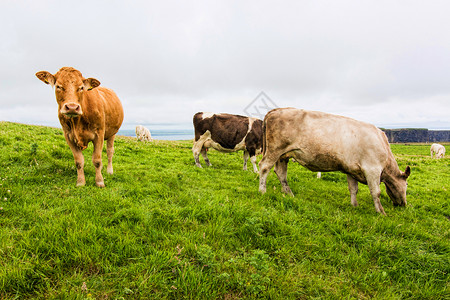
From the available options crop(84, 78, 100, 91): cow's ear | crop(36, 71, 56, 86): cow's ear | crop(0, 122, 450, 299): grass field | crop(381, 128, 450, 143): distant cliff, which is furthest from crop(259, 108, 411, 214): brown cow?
crop(381, 128, 450, 143): distant cliff

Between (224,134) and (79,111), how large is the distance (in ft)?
22.8

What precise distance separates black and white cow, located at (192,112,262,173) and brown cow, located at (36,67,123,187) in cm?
497

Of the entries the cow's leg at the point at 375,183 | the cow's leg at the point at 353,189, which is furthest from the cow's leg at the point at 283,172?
the cow's leg at the point at 375,183

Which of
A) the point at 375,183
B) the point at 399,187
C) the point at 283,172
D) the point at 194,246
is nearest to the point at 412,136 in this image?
the point at 399,187

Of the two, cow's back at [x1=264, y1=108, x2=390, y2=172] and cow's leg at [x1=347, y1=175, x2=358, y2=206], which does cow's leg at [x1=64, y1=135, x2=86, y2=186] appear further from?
cow's leg at [x1=347, y1=175, x2=358, y2=206]

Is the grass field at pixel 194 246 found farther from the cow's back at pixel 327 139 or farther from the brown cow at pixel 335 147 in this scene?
the cow's back at pixel 327 139

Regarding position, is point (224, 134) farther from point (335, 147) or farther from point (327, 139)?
point (335, 147)

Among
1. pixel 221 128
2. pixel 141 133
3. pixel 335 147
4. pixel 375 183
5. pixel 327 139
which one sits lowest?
pixel 375 183

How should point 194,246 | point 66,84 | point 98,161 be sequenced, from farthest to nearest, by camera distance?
1. point 98,161
2. point 66,84
3. point 194,246

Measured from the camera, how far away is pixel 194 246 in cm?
308

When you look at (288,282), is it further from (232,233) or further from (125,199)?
(125,199)

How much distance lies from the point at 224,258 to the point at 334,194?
546 centimetres

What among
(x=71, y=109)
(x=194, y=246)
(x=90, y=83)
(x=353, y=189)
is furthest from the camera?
(x=353, y=189)

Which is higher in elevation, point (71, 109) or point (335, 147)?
point (71, 109)
